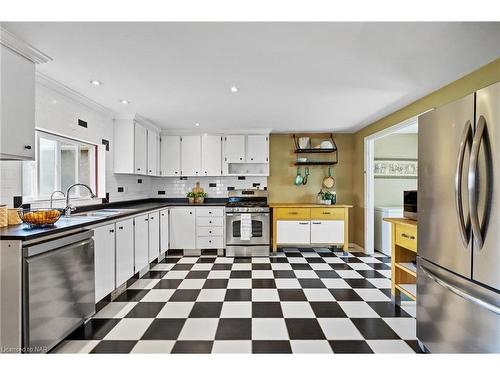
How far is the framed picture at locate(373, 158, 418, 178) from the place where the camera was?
Result: 16.3ft

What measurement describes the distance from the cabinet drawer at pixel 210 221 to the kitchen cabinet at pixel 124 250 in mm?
1524

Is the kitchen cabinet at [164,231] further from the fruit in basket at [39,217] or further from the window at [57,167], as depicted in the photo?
the fruit in basket at [39,217]

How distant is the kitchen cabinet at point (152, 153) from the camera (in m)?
4.54

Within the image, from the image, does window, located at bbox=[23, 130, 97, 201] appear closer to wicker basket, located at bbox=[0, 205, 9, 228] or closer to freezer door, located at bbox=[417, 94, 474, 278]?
wicker basket, located at bbox=[0, 205, 9, 228]

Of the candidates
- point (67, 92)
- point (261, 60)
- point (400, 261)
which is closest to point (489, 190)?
point (400, 261)

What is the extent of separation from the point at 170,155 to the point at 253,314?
11.3ft

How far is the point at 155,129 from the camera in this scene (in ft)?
15.6

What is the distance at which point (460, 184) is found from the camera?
4.84ft

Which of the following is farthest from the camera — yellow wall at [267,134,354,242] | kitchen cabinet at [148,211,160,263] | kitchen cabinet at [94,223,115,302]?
yellow wall at [267,134,354,242]

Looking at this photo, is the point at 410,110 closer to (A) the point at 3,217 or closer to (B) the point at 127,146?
(B) the point at 127,146

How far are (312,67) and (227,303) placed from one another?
2.30 metres

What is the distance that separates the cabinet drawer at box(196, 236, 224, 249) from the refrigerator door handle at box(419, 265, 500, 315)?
325 centimetres

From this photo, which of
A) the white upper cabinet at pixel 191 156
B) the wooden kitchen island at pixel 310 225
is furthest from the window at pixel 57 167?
the wooden kitchen island at pixel 310 225

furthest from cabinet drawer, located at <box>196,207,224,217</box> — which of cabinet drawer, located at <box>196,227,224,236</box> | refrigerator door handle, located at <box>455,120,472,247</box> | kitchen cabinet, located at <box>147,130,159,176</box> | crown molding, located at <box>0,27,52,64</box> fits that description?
refrigerator door handle, located at <box>455,120,472,247</box>
